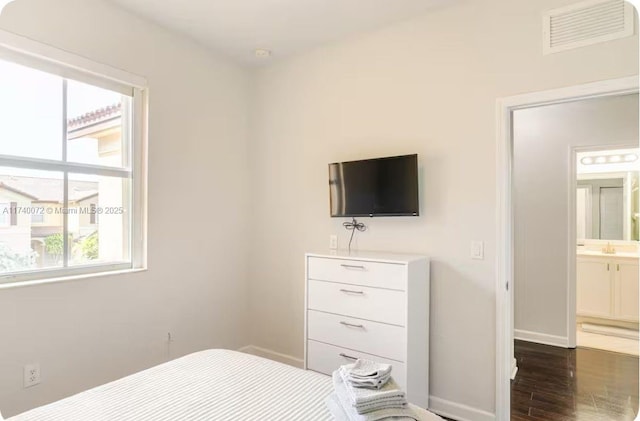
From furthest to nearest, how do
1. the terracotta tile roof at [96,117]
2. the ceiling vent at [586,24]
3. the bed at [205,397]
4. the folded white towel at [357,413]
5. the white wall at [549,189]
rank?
the white wall at [549,189], the terracotta tile roof at [96,117], the ceiling vent at [586,24], the bed at [205,397], the folded white towel at [357,413]

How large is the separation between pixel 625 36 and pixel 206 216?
2983 millimetres

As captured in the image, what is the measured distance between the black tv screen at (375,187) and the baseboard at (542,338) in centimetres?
256

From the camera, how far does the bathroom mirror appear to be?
483 cm

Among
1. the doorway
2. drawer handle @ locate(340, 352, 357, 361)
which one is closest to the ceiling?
drawer handle @ locate(340, 352, 357, 361)

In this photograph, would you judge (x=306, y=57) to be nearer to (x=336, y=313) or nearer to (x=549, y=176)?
(x=336, y=313)

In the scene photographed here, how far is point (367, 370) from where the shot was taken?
4.40 feet

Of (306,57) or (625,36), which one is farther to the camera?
(306,57)

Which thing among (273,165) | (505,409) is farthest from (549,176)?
(273,165)

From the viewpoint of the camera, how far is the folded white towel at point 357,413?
116 centimetres

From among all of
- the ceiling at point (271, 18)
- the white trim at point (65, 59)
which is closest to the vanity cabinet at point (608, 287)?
the ceiling at point (271, 18)

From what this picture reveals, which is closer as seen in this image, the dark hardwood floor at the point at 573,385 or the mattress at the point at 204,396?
the mattress at the point at 204,396

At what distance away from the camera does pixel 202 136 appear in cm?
311

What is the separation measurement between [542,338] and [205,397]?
3849 mm

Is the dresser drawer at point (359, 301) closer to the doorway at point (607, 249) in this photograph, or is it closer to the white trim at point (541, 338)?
the white trim at point (541, 338)
